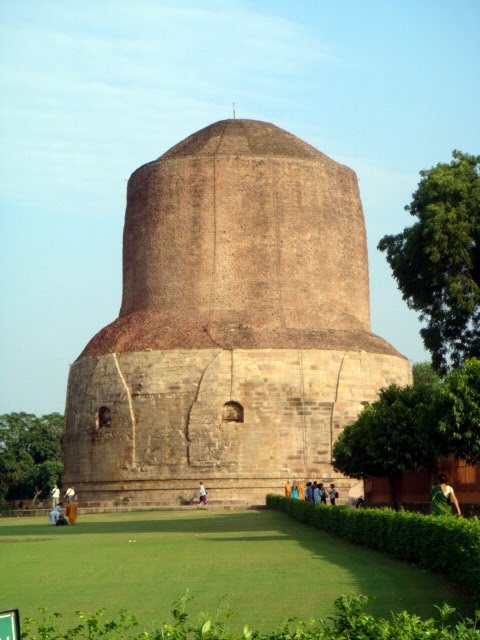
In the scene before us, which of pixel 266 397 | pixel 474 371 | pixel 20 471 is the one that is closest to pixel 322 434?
pixel 266 397

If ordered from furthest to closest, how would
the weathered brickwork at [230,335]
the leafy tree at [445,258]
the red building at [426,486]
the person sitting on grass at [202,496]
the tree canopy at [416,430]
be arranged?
1. the weathered brickwork at [230,335]
2. the person sitting on grass at [202,496]
3. the leafy tree at [445,258]
4. the red building at [426,486]
5. the tree canopy at [416,430]

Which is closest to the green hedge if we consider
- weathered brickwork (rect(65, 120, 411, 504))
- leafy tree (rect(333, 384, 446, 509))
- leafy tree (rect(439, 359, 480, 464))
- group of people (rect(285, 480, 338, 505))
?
leafy tree (rect(439, 359, 480, 464))

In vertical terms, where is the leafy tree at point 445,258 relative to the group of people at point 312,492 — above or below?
above

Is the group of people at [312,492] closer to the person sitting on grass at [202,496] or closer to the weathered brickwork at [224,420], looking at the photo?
the weathered brickwork at [224,420]

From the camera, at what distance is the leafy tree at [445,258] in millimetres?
22266

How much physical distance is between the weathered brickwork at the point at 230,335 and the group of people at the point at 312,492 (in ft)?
3.58

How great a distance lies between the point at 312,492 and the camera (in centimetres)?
2488

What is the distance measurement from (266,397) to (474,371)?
49.4 feet

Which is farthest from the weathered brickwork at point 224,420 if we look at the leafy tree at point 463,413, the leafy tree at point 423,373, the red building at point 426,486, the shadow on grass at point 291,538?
the leafy tree at point 423,373

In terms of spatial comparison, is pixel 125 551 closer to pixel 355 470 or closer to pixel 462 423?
pixel 462 423

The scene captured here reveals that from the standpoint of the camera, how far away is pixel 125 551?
562 inches

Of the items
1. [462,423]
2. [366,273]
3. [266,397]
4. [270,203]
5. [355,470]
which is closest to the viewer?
[462,423]

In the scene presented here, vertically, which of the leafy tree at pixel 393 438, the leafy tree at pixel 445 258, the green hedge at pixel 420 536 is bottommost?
the green hedge at pixel 420 536

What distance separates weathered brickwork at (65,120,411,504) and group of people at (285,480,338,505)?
1.09 m
